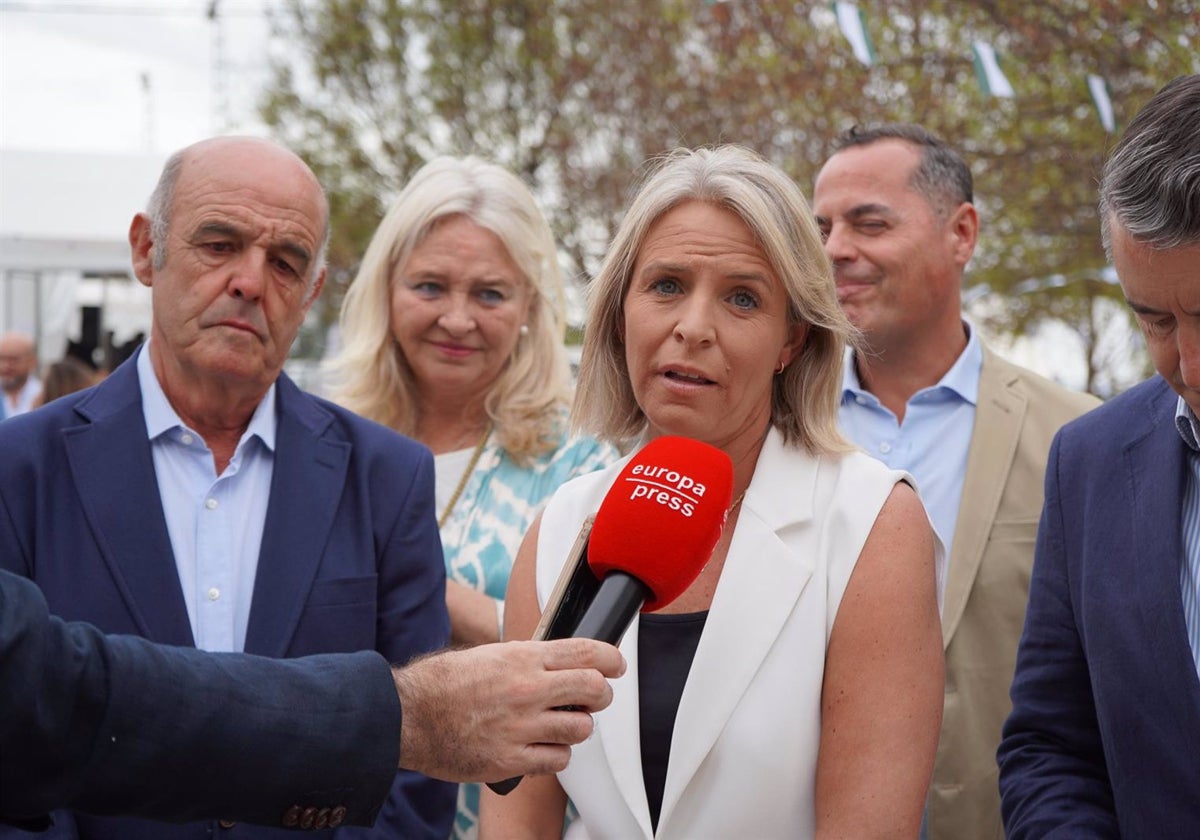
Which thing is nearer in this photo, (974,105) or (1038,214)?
(974,105)

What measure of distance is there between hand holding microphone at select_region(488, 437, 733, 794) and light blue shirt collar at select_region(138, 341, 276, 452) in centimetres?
122

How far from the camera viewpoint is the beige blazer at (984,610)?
12.8 ft

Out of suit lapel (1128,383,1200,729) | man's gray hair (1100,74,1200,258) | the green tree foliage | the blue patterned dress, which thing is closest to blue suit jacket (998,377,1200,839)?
suit lapel (1128,383,1200,729)

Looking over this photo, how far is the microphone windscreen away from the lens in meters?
2.25

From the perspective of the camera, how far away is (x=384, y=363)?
480 centimetres

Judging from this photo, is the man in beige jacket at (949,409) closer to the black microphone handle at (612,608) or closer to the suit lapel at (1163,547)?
the suit lapel at (1163,547)

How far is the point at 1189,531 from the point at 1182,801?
0.49 metres

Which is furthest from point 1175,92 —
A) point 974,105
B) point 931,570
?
point 974,105

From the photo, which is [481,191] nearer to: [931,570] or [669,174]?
[669,174]

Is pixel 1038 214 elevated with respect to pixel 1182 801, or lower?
elevated

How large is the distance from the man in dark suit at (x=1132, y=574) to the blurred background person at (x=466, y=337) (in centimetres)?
184

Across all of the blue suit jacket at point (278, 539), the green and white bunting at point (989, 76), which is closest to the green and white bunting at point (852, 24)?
the green and white bunting at point (989, 76)

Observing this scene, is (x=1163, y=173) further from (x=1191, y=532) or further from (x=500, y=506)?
(x=500, y=506)

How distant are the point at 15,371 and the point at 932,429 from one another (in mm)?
11308
